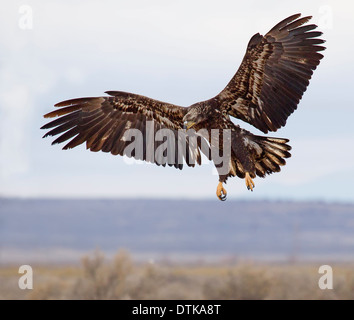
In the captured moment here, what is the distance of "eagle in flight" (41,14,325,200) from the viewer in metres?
13.6

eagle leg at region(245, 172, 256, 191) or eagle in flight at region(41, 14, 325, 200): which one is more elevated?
eagle in flight at region(41, 14, 325, 200)

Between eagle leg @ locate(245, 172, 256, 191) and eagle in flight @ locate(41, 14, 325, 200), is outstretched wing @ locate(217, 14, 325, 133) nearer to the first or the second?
eagle in flight @ locate(41, 14, 325, 200)

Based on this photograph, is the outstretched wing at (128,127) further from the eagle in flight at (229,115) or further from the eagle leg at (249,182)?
the eagle leg at (249,182)

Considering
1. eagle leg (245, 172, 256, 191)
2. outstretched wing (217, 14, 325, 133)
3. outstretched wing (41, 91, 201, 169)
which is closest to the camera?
eagle leg (245, 172, 256, 191)

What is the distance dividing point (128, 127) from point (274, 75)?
276 centimetres

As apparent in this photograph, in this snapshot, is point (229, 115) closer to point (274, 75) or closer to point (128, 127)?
point (274, 75)

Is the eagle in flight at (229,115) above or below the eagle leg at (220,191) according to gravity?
above

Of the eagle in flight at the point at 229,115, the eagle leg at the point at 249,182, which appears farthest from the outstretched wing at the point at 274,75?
the eagle leg at the point at 249,182

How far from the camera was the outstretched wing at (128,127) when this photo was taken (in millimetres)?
14398

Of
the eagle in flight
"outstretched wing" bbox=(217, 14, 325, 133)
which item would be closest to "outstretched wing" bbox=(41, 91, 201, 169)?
the eagle in flight

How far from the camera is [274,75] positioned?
13.8 m

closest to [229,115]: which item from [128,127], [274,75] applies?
[274,75]

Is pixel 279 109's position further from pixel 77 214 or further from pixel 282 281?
pixel 77 214
